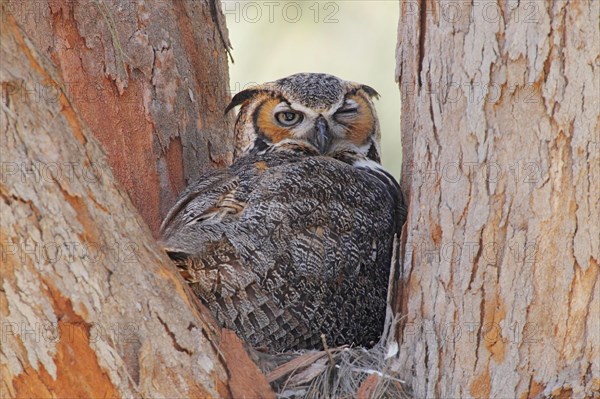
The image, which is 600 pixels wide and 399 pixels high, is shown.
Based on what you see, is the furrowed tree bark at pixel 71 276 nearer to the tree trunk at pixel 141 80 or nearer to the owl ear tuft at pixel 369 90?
the tree trunk at pixel 141 80

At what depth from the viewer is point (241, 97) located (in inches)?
135

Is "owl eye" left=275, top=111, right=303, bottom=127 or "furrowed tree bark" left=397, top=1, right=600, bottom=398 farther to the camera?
"owl eye" left=275, top=111, right=303, bottom=127

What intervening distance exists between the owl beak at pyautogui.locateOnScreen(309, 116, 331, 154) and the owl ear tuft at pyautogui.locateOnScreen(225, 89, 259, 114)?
0.31 meters

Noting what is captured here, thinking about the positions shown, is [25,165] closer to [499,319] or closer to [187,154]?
[499,319]

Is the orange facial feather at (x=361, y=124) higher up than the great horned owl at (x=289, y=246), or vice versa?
the orange facial feather at (x=361, y=124)

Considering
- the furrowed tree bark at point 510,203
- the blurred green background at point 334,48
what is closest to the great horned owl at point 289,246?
the furrowed tree bark at point 510,203

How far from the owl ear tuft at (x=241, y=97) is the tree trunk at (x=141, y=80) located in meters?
0.10

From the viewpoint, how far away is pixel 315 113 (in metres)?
3.33

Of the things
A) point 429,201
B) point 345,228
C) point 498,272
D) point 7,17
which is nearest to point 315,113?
point 345,228

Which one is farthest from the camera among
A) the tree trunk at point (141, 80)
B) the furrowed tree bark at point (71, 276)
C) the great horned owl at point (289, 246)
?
the tree trunk at point (141, 80)

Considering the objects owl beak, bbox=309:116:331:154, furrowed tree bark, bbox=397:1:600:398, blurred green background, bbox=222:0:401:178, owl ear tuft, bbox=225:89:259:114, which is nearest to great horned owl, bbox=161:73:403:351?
owl beak, bbox=309:116:331:154

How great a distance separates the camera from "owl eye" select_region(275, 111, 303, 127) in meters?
3.39

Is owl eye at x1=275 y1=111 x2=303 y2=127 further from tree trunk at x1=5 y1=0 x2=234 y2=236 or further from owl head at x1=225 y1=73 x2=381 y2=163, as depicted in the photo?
tree trunk at x1=5 y1=0 x2=234 y2=236

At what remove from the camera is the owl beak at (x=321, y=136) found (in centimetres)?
330
